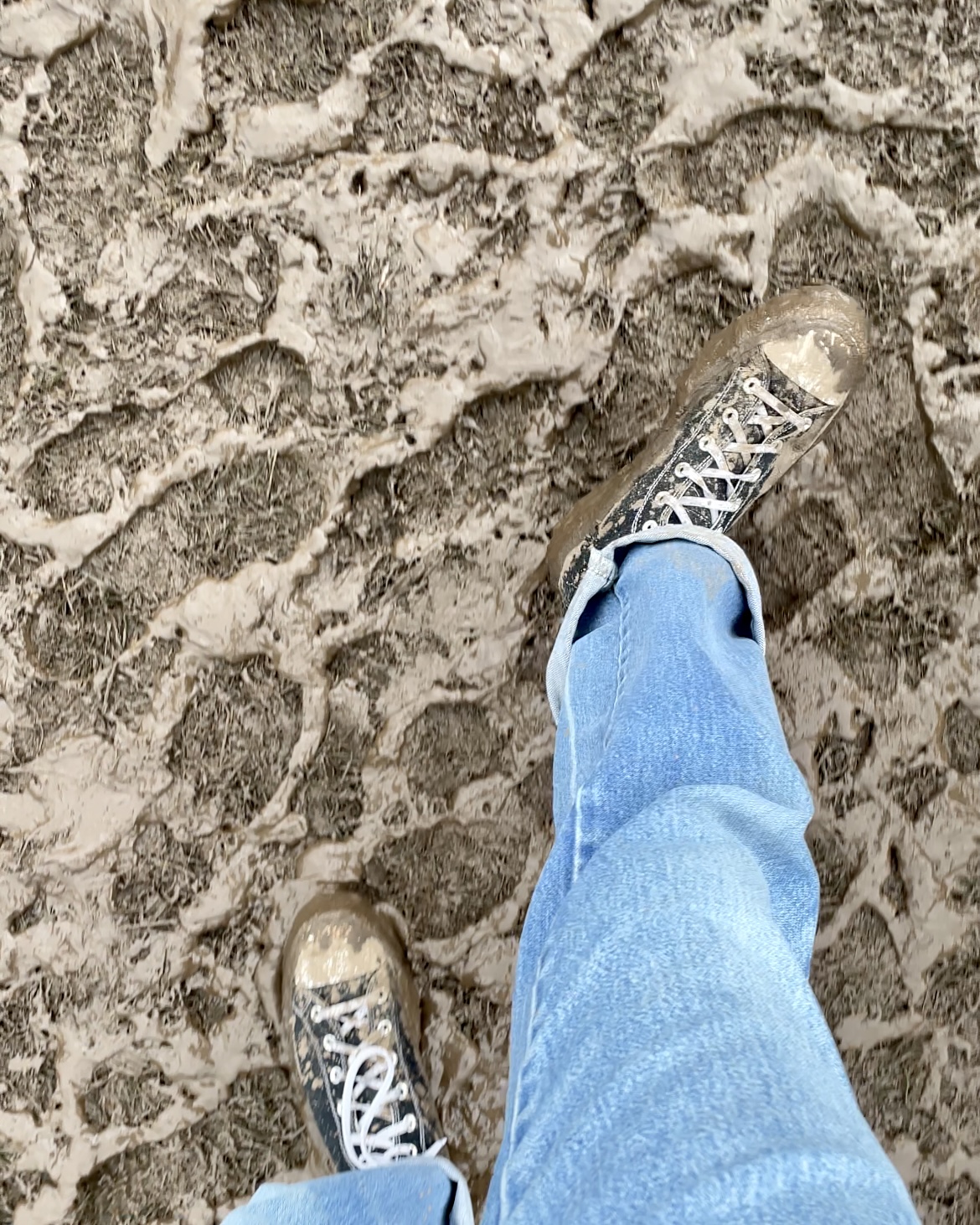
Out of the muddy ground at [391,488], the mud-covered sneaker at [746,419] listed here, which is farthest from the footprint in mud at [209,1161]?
the mud-covered sneaker at [746,419]

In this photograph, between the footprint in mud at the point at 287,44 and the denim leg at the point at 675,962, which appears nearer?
the denim leg at the point at 675,962

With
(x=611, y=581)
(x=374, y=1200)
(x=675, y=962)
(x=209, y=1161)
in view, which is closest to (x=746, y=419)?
(x=611, y=581)

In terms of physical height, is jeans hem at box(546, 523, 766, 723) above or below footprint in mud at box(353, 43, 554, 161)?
below

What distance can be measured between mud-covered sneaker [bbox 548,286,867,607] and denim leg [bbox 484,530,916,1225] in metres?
Result: 0.12

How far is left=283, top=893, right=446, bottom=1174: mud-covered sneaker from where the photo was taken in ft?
2.60

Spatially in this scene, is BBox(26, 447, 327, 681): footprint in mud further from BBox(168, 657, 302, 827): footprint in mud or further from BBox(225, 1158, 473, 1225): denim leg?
BBox(225, 1158, 473, 1225): denim leg

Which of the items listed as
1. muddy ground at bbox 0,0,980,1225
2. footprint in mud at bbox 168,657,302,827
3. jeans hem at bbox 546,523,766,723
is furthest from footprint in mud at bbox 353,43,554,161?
footprint in mud at bbox 168,657,302,827

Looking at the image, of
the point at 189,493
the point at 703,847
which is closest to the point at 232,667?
the point at 189,493

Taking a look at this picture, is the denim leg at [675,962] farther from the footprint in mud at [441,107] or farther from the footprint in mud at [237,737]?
the footprint in mud at [441,107]

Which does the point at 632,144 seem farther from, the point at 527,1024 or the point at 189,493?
the point at 527,1024

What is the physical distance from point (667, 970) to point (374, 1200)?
32 cm

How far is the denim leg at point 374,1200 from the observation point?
0.54m

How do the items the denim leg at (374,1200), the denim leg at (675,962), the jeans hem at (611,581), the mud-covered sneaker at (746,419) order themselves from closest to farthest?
1. the denim leg at (675,962)
2. the denim leg at (374,1200)
3. the jeans hem at (611,581)
4. the mud-covered sneaker at (746,419)

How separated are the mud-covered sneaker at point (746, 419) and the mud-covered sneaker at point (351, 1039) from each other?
39 centimetres
